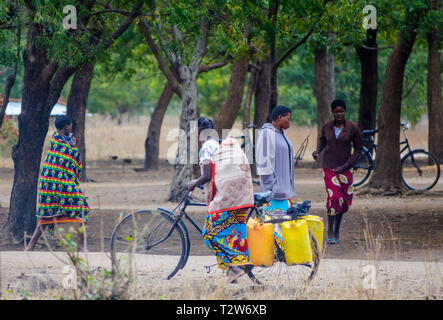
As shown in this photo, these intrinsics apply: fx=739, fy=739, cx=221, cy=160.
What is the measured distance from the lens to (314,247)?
688 centimetres

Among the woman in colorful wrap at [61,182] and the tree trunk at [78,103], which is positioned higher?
the tree trunk at [78,103]

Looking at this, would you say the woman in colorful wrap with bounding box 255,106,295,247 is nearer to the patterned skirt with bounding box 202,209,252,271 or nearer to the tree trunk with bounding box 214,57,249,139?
the patterned skirt with bounding box 202,209,252,271

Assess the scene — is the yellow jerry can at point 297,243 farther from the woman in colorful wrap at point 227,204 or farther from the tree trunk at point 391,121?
the tree trunk at point 391,121

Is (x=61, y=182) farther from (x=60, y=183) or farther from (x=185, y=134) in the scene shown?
(x=185, y=134)

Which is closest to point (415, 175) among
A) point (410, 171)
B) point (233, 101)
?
point (410, 171)

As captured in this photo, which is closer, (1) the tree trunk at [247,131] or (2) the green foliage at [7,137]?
(1) the tree trunk at [247,131]

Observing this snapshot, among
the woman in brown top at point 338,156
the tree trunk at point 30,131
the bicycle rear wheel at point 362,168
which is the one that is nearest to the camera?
the woman in brown top at point 338,156

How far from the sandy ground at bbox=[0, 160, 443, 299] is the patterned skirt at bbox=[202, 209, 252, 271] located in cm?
23

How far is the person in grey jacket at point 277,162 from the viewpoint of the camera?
287 inches

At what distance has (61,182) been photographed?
8500 millimetres

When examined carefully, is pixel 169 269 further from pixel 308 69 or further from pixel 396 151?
pixel 308 69

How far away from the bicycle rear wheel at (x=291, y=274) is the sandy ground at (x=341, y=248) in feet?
0.43

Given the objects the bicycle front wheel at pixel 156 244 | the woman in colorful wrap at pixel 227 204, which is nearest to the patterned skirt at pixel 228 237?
the woman in colorful wrap at pixel 227 204

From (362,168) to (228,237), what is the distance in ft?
31.9
